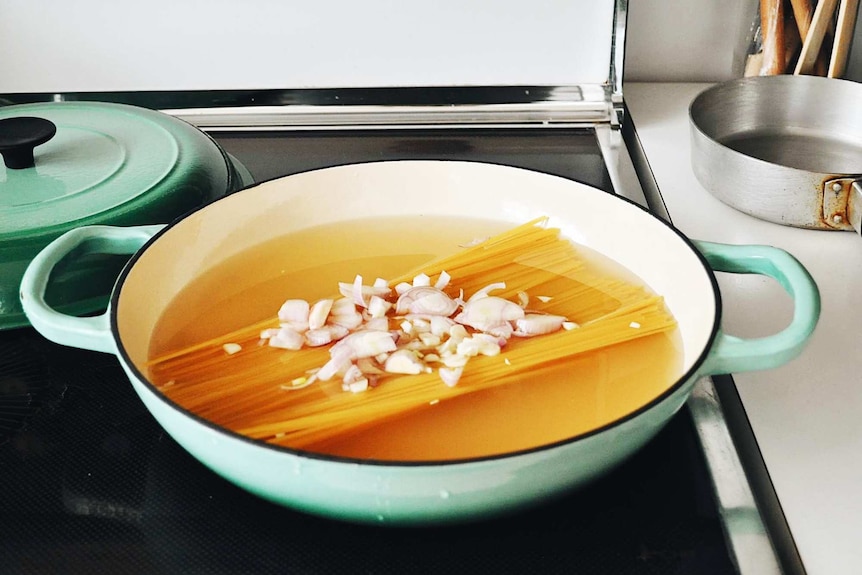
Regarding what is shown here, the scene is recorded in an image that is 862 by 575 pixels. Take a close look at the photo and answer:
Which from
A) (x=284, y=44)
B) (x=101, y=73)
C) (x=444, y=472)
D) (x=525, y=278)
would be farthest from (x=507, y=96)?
(x=444, y=472)

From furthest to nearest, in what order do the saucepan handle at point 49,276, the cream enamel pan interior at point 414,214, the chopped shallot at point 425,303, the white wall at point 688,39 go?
the white wall at point 688,39 < the chopped shallot at point 425,303 < the saucepan handle at point 49,276 < the cream enamel pan interior at point 414,214

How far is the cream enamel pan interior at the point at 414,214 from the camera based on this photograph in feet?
1.55

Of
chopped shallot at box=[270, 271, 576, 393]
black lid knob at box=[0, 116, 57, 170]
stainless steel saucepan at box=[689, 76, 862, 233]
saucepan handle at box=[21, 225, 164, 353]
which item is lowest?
stainless steel saucepan at box=[689, 76, 862, 233]

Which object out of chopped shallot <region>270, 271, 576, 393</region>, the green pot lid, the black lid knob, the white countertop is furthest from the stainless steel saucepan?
the black lid knob

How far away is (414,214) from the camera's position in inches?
33.5

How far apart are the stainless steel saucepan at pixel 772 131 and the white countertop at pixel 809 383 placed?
0.03 metres

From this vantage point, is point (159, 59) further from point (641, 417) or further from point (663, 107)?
point (641, 417)

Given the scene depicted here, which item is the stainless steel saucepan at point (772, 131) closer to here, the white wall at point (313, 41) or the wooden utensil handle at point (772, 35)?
the wooden utensil handle at point (772, 35)

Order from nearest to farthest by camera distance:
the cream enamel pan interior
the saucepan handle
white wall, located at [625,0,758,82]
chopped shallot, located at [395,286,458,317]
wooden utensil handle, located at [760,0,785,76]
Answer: the cream enamel pan interior < the saucepan handle < chopped shallot, located at [395,286,458,317] < wooden utensil handle, located at [760,0,785,76] < white wall, located at [625,0,758,82]

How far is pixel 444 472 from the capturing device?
0.46 metres

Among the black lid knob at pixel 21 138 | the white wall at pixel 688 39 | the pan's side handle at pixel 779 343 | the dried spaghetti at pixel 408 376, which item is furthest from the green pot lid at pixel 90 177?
the white wall at pixel 688 39

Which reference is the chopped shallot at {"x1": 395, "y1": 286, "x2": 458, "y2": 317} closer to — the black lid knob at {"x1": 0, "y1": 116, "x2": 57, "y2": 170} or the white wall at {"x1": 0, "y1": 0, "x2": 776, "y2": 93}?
the black lid knob at {"x1": 0, "y1": 116, "x2": 57, "y2": 170}

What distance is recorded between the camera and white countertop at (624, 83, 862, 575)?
0.57 metres

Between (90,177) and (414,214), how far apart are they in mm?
304
